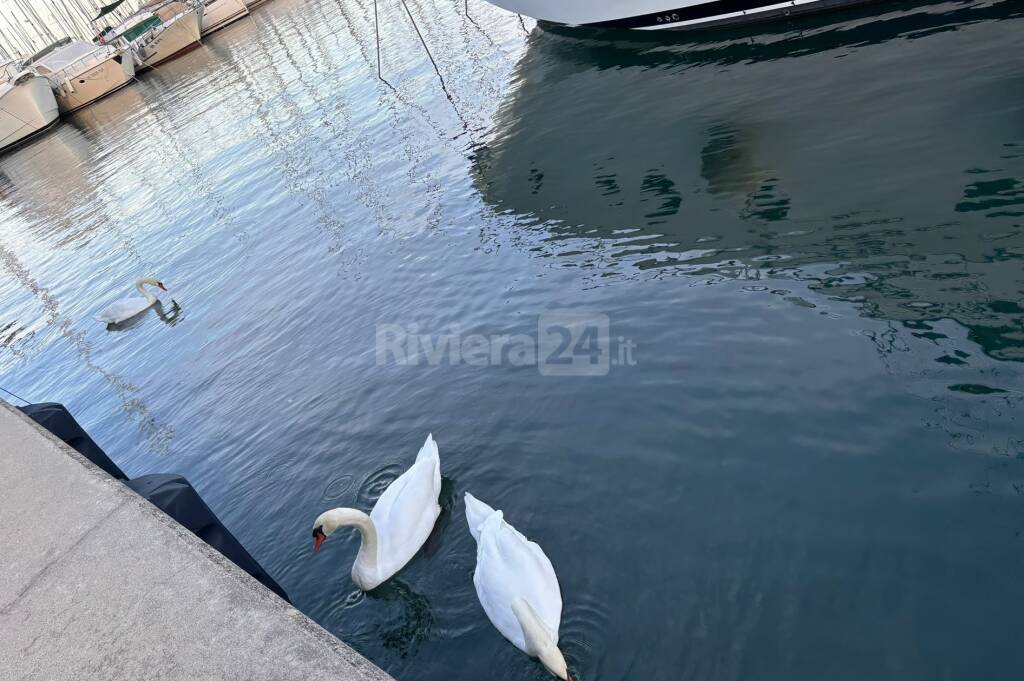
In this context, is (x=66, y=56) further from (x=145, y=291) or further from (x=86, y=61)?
(x=145, y=291)

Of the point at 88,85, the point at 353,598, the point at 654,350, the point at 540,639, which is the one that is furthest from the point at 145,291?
the point at 88,85

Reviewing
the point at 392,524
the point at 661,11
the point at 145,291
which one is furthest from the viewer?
the point at 661,11

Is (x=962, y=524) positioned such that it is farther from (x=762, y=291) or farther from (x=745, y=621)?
(x=762, y=291)

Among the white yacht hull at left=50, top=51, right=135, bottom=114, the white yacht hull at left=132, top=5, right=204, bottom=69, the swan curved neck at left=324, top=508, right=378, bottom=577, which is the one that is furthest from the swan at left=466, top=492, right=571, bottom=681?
the white yacht hull at left=132, top=5, right=204, bottom=69

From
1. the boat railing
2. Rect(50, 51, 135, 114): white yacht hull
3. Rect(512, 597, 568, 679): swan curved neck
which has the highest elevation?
the boat railing

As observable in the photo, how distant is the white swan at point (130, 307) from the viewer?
52.7 feet

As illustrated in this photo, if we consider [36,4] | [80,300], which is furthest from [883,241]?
[36,4]

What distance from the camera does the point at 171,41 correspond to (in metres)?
54.3

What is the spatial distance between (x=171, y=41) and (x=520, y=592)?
59.2 metres

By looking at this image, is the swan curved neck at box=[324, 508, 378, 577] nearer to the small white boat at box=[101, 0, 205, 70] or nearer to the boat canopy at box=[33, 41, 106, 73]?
the small white boat at box=[101, 0, 205, 70]

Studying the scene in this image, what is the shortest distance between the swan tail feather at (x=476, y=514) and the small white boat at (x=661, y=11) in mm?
14449

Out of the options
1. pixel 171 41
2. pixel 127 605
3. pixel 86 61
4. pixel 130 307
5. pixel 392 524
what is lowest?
pixel 392 524

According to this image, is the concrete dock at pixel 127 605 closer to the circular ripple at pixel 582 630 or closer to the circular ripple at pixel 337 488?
the circular ripple at pixel 582 630

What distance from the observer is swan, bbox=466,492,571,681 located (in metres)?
5.59
